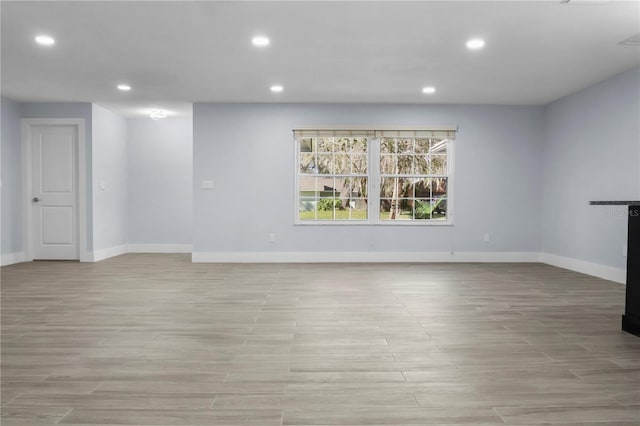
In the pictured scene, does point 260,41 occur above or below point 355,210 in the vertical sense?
above

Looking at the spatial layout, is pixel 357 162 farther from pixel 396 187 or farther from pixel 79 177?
pixel 79 177

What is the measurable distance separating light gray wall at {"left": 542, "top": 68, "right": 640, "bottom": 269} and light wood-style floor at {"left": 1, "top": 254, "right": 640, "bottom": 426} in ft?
3.09

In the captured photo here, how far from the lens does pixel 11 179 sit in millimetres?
6473

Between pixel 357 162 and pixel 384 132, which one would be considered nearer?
pixel 384 132

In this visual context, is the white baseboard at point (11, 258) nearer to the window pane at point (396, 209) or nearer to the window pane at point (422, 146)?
the window pane at point (396, 209)

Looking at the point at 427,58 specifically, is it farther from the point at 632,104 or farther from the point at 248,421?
the point at 248,421

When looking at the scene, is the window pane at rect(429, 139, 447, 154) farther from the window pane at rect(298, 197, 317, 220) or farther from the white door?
the white door

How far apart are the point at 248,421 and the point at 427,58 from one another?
13.0 ft

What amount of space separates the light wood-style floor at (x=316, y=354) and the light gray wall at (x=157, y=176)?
3.08 m

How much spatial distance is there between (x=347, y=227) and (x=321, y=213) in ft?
1.56

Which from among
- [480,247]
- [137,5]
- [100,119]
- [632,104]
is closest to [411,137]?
[480,247]

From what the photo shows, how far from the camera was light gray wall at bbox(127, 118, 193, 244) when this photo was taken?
25.8ft

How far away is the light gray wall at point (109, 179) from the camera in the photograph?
6809mm

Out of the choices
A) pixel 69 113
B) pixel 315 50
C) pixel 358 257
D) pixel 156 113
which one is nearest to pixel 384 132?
pixel 358 257
